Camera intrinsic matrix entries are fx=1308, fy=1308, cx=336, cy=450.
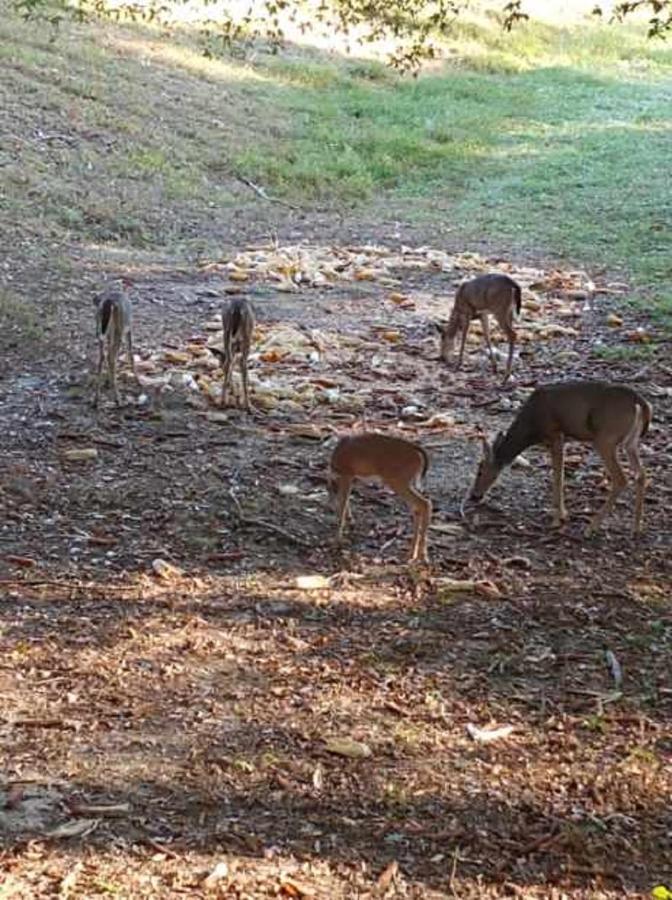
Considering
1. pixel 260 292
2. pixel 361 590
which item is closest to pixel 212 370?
pixel 260 292

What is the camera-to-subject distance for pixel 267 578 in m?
6.69

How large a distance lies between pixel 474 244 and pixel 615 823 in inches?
516

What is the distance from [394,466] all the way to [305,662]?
156 cm

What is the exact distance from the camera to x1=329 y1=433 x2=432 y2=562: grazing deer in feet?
22.9

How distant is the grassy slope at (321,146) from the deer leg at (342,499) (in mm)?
7521

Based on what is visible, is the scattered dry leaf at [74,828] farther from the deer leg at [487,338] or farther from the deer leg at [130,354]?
the deer leg at [487,338]

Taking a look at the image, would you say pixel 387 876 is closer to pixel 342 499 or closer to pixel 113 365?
pixel 342 499

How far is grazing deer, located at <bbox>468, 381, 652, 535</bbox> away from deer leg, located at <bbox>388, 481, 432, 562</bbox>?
1001mm

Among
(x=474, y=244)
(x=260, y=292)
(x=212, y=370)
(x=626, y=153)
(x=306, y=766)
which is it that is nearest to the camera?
(x=306, y=766)

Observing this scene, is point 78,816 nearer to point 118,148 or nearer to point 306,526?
point 306,526

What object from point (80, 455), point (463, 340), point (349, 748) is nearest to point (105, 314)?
point (80, 455)

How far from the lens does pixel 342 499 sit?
7203mm

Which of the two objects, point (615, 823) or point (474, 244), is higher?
Answer: point (615, 823)

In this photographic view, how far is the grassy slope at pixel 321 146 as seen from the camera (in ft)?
55.3
